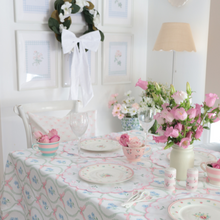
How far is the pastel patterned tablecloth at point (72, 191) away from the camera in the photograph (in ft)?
3.54

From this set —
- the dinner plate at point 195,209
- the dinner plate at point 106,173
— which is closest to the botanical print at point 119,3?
the dinner plate at point 106,173

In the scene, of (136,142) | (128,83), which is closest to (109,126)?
(128,83)

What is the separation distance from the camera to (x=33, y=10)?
264 cm

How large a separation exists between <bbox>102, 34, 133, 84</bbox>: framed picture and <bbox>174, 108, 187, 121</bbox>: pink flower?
2.05 meters

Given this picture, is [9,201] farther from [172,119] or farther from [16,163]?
[172,119]

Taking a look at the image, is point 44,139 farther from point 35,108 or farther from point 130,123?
point 130,123

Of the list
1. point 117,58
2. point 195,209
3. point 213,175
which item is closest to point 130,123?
point 117,58

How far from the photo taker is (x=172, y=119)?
47.9 inches

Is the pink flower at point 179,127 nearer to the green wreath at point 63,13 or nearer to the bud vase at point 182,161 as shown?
the bud vase at point 182,161

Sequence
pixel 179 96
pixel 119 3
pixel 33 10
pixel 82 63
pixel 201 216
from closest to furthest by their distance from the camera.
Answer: pixel 201 216
pixel 179 96
pixel 33 10
pixel 82 63
pixel 119 3

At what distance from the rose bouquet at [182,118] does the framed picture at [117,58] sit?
1968mm

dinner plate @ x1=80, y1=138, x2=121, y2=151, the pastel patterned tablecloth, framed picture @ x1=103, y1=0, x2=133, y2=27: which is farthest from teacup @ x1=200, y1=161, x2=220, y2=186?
framed picture @ x1=103, y1=0, x2=133, y2=27

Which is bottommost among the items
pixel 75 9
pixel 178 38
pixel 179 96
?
pixel 179 96

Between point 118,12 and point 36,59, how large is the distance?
3.35 feet
